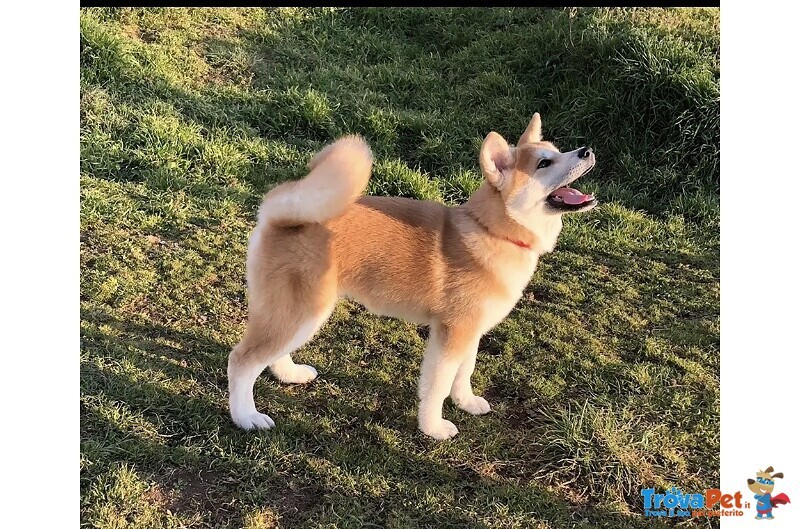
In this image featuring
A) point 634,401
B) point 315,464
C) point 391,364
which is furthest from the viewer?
point 391,364

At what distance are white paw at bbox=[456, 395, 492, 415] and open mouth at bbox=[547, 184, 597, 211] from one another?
124cm

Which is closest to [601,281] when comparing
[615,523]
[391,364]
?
[391,364]

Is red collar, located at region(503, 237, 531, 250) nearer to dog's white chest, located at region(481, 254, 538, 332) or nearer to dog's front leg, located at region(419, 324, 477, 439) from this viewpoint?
dog's white chest, located at region(481, 254, 538, 332)

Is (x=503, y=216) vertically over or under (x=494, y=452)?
over

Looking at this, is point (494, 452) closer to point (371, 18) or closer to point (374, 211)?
point (374, 211)

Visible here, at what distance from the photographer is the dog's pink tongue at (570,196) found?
282cm

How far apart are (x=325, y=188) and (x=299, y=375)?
1.29 meters

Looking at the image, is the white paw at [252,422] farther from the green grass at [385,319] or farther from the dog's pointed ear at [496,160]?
the dog's pointed ear at [496,160]

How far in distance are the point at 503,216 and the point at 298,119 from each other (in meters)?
3.63

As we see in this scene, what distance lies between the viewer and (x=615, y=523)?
2.81m

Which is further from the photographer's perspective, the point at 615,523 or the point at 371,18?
the point at 371,18
